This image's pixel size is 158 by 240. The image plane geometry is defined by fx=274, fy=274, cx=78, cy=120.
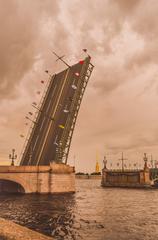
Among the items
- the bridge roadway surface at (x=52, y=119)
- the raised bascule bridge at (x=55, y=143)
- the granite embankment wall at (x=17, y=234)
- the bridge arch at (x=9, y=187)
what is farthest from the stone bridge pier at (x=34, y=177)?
the granite embankment wall at (x=17, y=234)

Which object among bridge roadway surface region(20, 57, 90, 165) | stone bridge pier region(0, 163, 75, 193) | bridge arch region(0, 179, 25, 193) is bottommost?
bridge arch region(0, 179, 25, 193)

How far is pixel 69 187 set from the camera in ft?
136

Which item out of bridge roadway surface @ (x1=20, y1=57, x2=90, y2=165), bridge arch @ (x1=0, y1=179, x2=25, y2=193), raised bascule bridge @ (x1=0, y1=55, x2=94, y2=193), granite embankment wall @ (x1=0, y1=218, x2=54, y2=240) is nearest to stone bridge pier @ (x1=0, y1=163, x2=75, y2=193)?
raised bascule bridge @ (x1=0, y1=55, x2=94, y2=193)

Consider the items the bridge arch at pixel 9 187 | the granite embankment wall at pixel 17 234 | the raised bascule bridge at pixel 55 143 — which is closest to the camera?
the granite embankment wall at pixel 17 234

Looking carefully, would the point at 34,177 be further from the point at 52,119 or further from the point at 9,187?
the point at 9,187

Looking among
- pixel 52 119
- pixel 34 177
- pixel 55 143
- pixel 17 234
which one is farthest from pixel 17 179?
pixel 17 234

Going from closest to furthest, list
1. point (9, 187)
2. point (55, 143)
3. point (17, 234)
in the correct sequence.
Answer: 1. point (17, 234)
2. point (55, 143)
3. point (9, 187)

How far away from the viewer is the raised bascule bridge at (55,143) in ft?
127

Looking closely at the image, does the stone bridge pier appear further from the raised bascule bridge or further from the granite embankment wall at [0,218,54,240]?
the granite embankment wall at [0,218,54,240]

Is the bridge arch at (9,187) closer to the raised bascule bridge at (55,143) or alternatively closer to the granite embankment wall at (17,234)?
the raised bascule bridge at (55,143)

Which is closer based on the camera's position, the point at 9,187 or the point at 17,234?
the point at 17,234

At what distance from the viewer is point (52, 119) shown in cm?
3934

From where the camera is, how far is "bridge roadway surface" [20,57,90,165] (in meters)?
39.0

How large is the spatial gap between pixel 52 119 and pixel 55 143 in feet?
12.1
